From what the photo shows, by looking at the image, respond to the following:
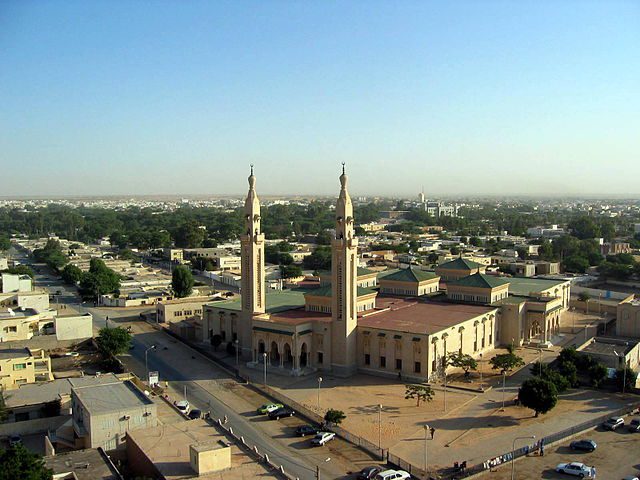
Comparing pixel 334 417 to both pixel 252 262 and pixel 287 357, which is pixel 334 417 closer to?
pixel 287 357

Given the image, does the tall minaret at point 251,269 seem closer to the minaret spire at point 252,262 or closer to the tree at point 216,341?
the minaret spire at point 252,262

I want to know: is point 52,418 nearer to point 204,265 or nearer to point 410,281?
point 410,281

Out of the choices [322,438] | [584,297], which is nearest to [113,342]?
[322,438]

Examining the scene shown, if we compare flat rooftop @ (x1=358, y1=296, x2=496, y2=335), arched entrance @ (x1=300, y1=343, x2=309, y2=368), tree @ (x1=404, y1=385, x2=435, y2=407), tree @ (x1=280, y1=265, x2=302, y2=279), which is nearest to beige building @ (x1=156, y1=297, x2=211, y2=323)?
arched entrance @ (x1=300, y1=343, x2=309, y2=368)

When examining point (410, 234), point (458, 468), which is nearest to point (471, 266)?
point (458, 468)

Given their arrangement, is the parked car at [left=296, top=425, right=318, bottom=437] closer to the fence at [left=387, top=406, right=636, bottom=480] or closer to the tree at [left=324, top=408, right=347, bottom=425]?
the tree at [left=324, top=408, right=347, bottom=425]

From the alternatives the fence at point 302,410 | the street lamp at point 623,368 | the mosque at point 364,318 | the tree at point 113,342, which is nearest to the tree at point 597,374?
the street lamp at point 623,368
